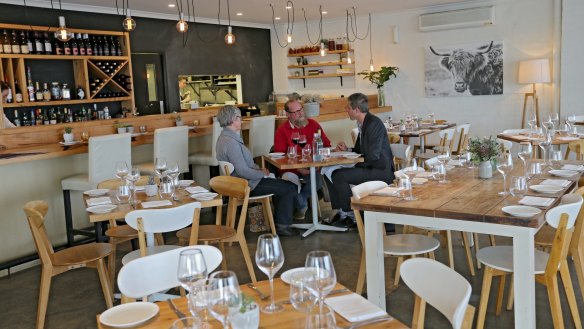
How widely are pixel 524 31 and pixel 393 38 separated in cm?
246

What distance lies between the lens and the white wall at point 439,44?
9914 millimetres

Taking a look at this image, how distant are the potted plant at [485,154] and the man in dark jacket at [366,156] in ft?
5.38

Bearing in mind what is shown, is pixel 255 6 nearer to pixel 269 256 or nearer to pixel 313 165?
pixel 313 165

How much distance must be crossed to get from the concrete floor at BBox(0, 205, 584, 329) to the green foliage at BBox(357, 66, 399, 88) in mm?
5864

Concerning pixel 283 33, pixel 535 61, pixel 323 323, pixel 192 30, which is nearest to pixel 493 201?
pixel 323 323

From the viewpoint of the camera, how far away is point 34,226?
3.54m

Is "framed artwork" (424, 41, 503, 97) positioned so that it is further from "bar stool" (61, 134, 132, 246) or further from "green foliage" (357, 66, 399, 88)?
"bar stool" (61, 134, 132, 246)

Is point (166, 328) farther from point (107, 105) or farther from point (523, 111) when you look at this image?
point (523, 111)

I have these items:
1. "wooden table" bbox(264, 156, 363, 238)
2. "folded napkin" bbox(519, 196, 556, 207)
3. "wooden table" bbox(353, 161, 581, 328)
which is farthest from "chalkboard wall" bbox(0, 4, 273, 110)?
"folded napkin" bbox(519, 196, 556, 207)

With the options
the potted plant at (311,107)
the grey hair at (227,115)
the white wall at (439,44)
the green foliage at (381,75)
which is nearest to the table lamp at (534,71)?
the white wall at (439,44)

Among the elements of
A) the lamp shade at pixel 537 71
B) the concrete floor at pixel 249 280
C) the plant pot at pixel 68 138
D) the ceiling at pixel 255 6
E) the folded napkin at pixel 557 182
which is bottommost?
the concrete floor at pixel 249 280

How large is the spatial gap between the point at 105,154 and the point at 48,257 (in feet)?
6.84

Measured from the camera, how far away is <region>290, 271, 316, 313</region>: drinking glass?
Answer: 5.77 ft

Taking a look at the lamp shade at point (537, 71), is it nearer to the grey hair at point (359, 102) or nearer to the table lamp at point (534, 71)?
the table lamp at point (534, 71)
